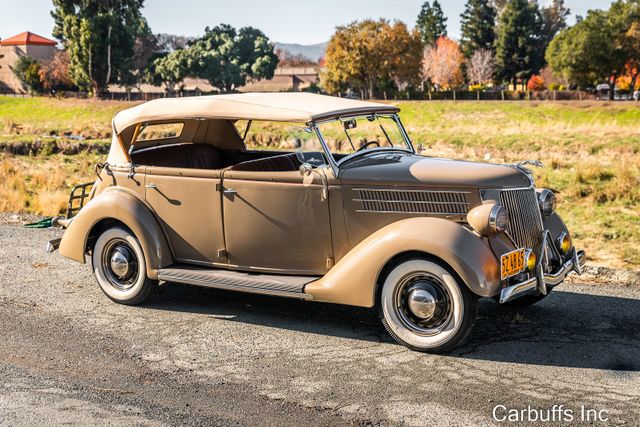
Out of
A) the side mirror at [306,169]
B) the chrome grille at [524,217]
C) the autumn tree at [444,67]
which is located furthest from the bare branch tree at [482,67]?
the side mirror at [306,169]

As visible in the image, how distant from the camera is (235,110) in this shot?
704 cm

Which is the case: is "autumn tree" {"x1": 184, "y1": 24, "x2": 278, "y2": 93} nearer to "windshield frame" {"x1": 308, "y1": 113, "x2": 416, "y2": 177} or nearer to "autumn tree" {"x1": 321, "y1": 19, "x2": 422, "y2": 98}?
"autumn tree" {"x1": 321, "y1": 19, "x2": 422, "y2": 98}

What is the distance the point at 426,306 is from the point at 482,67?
72836 millimetres

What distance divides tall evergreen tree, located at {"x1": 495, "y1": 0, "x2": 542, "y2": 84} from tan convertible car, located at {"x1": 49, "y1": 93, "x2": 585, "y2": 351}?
70.3 meters

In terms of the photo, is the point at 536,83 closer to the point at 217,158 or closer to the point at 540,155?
the point at 540,155

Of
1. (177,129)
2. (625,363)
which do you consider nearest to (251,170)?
(177,129)

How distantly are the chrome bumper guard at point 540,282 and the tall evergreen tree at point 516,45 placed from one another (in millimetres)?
70954

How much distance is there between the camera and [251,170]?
289 inches

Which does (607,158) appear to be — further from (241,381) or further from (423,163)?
(241,381)

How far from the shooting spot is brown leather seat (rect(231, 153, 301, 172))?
289 inches

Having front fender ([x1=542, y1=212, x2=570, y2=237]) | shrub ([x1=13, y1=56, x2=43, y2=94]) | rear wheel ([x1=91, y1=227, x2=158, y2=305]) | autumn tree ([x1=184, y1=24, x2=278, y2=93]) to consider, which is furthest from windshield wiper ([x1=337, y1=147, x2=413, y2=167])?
shrub ([x1=13, y1=56, x2=43, y2=94])

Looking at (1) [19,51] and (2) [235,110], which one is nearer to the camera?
(2) [235,110]

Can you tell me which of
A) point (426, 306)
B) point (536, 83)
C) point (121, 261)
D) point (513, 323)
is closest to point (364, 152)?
point (426, 306)

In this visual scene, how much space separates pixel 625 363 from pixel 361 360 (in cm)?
209
